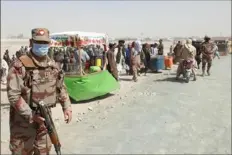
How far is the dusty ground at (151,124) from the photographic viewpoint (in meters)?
6.49

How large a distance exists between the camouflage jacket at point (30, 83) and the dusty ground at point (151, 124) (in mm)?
2709

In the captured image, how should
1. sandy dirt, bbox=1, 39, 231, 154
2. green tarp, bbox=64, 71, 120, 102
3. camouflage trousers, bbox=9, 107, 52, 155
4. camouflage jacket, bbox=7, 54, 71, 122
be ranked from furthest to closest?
green tarp, bbox=64, 71, 120, 102
sandy dirt, bbox=1, 39, 231, 154
camouflage trousers, bbox=9, 107, 52, 155
camouflage jacket, bbox=7, 54, 71, 122

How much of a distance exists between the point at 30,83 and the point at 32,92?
0.33 ft

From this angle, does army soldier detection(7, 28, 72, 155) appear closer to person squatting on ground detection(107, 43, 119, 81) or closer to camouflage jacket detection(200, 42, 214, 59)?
person squatting on ground detection(107, 43, 119, 81)

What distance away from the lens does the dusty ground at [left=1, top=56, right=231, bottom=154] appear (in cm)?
649

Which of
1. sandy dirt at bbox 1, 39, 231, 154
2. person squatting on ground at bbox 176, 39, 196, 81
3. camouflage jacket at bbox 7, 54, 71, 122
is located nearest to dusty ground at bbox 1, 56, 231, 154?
sandy dirt at bbox 1, 39, 231, 154

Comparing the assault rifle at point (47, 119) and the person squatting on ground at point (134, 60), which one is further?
the person squatting on ground at point (134, 60)

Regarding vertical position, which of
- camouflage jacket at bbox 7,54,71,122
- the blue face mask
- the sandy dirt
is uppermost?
the blue face mask

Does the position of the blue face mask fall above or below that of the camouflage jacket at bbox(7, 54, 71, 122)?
above

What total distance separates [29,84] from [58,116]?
522 centimetres

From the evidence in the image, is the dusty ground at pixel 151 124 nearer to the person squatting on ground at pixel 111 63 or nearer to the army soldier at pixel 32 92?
the person squatting on ground at pixel 111 63

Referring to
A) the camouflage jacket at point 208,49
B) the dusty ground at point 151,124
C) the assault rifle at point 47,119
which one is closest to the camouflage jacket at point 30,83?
the assault rifle at point 47,119

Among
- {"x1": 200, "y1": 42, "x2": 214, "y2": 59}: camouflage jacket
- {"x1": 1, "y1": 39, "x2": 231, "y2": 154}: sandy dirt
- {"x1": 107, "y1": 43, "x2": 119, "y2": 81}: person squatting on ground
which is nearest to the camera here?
{"x1": 1, "y1": 39, "x2": 231, "y2": 154}: sandy dirt

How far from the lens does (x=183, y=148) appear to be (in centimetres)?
638
